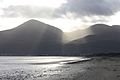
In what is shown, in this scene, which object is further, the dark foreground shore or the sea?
the sea

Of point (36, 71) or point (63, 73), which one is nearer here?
point (63, 73)

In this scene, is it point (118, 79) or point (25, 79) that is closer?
point (118, 79)

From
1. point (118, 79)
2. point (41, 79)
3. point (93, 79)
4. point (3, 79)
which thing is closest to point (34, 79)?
point (41, 79)

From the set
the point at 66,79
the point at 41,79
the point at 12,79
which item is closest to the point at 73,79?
the point at 66,79

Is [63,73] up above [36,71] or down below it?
below

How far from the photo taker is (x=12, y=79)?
45.5 meters

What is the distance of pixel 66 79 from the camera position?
4438 centimetres

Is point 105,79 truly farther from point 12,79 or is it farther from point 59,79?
point 12,79

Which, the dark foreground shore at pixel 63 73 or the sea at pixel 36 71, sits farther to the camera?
the sea at pixel 36 71

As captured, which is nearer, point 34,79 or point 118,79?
point 118,79

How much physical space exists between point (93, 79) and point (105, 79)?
5.52ft

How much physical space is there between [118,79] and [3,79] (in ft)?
51.5

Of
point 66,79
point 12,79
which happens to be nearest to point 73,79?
point 66,79

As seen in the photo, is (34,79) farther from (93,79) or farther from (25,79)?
(93,79)
